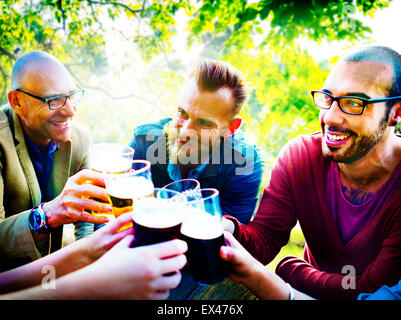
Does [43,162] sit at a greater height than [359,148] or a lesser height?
greater

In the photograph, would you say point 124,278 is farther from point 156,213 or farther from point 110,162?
point 110,162

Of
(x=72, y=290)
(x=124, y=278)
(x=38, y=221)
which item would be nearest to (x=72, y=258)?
(x=72, y=290)

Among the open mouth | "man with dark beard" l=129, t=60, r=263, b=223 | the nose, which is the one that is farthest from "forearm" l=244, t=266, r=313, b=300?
the open mouth

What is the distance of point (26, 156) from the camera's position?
234 centimetres

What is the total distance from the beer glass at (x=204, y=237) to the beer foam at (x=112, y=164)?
20.8 inches

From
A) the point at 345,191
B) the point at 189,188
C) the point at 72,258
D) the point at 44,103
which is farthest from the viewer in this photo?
the point at 44,103

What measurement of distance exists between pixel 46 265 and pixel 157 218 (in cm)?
69

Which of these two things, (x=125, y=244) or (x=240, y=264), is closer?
(x=125, y=244)

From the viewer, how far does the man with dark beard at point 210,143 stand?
254 cm

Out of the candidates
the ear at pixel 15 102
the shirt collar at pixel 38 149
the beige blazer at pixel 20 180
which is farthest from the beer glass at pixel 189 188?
the ear at pixel 15 102

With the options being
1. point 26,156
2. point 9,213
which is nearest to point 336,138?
point 26,156

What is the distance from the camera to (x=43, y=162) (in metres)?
2.66

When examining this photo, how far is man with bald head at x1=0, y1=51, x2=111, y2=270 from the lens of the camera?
1853 mm
